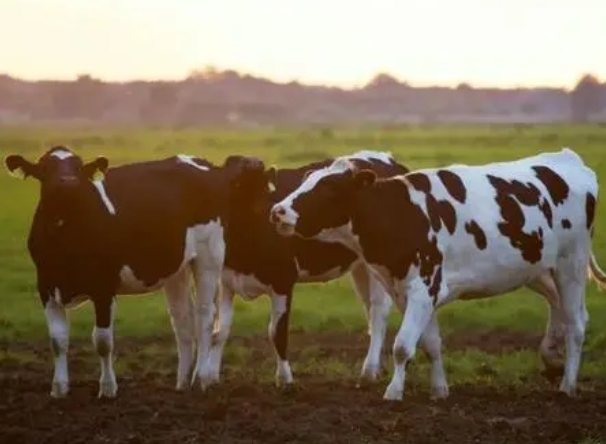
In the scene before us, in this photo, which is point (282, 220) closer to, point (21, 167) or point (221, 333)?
point (221, 333)

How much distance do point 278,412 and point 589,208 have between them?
4056mm

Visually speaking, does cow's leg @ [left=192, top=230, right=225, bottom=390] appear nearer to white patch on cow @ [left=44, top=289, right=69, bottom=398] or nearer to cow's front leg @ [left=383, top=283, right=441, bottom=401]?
white patch on cow @ [left=44, top=289, right=69, bottom=398]

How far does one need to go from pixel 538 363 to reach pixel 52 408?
18.1ft

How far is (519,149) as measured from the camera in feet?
210

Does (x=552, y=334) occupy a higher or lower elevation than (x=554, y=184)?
lower

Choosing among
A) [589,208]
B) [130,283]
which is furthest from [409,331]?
[589,208]

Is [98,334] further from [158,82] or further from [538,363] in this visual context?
[158,82]

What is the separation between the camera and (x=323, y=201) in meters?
11.4

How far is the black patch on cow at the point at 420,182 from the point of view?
38.9 ft

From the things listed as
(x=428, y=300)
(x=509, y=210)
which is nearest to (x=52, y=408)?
(x=428, y=300)

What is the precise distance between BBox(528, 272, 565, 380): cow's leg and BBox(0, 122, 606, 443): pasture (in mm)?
236

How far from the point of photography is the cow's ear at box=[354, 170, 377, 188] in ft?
37.7

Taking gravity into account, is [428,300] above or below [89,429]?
above

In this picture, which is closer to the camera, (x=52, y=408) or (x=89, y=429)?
(x=89, y=429)
